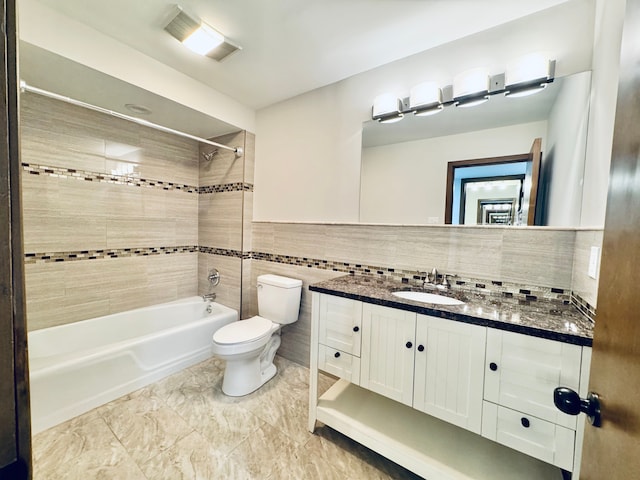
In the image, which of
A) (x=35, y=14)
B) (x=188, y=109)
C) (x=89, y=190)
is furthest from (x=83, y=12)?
(x=89, y=190)

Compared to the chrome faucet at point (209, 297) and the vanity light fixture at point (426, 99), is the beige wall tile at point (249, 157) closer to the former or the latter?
the chrome faucet at point (209, 297)

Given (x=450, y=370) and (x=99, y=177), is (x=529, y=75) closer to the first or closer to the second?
(x=450, y=370)

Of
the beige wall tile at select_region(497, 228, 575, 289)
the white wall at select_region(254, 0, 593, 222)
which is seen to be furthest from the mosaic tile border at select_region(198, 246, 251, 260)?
the beige wall tile at select_region(497, 228, 575, 289)

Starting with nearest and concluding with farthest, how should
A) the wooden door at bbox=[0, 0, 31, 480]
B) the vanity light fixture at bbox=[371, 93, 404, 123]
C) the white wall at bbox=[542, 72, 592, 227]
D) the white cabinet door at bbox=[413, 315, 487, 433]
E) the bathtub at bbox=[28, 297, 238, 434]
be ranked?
the wooden door at bbox=[0, 0, 31, 480]
the white cabinet door at bbox=[413, 315, 487, 433]
the white wall at bbox=[542, 72, 592, 227]
the bathtub at bbox=[28, 297, 238, 434]
the vanity light fixture at bbox=[371, 93, 404, 123]

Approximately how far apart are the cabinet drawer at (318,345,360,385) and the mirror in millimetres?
932

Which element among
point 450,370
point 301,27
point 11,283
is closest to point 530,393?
point 450,370

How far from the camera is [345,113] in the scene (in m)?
2.04

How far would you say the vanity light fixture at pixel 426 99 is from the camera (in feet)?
5.42

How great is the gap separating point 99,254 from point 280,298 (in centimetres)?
163

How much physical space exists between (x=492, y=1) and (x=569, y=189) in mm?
1025

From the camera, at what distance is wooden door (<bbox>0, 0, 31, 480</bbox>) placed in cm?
35

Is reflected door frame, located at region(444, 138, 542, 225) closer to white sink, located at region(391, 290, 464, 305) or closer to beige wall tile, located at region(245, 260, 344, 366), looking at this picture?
white sink, located at region(391, 290, 464, 305)

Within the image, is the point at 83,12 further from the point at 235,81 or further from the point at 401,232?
the point at 401,232

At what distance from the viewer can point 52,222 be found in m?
2.04
